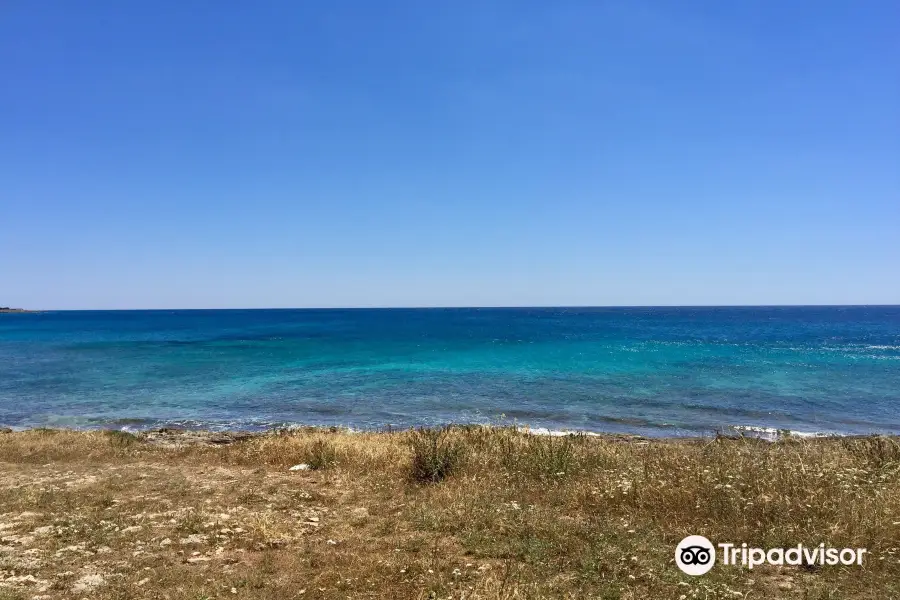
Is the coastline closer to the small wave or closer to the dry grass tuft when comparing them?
the small wave

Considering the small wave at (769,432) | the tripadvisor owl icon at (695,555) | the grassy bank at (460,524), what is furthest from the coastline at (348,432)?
the tripadvisor owl icon at (695,555)

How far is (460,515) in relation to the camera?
8250 millimetres

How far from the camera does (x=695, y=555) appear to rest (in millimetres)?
6730

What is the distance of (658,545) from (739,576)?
3.34ft

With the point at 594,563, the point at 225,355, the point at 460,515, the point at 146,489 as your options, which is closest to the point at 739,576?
the point at 594,563

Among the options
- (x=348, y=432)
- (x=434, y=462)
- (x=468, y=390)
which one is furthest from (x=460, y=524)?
(x=468, y=390)

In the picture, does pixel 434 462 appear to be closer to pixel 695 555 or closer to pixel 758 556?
pixel 695 555

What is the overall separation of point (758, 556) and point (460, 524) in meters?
4.10

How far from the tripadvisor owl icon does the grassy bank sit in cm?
17

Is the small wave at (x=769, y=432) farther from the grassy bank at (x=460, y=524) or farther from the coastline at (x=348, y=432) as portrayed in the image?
the grassy bank at (x=460, y=524)

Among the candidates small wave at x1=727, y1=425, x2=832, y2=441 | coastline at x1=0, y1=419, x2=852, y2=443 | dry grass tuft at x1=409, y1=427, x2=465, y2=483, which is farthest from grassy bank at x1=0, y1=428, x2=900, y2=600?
small wave at x1=727, y1=425, x2=832, y2=441

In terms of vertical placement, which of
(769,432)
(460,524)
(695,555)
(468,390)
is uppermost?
(695,555)

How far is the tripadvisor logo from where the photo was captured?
6430 millimetres

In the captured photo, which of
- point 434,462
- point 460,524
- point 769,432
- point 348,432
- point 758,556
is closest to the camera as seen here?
point 758,556
